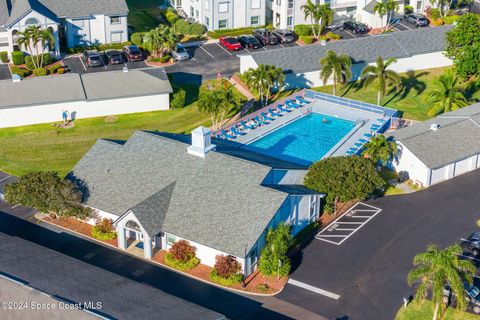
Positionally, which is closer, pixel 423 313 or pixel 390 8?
pixel 423 313

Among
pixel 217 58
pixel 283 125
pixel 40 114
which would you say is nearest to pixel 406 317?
pixel 283 125


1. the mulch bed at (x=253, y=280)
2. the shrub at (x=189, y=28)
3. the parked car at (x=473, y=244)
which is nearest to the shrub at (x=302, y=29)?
the shrub at (x=189, y=28)

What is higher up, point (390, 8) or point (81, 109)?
point (390, 8)

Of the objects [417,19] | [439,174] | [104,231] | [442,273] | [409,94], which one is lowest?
[104,231]

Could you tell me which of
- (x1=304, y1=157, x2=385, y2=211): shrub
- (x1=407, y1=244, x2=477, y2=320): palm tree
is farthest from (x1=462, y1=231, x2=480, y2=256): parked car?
(x1=407, y1=244, x2=477, y2=320): palm tree

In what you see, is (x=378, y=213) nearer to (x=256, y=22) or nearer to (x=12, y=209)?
(x=12, y=209)

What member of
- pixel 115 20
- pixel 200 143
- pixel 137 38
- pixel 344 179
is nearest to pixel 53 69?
pixel 115 20

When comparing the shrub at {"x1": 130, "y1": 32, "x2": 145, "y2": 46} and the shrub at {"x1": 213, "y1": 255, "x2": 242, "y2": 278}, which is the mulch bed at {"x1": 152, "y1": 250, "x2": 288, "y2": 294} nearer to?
the shrub at {"x1": 213, "y1": 255, "x2": 242, "y2": 278}

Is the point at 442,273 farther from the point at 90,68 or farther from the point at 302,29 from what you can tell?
the point at 302,29
